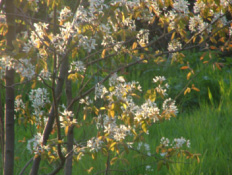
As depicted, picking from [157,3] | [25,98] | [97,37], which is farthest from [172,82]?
[97,37]

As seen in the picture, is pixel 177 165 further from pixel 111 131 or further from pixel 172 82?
pixel 172 82

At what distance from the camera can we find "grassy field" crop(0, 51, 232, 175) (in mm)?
3164

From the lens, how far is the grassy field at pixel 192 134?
3.16 meters

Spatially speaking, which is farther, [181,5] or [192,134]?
[192,134]

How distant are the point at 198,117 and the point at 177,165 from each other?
1.45 meters

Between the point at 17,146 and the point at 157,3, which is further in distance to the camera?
the point at 17,146

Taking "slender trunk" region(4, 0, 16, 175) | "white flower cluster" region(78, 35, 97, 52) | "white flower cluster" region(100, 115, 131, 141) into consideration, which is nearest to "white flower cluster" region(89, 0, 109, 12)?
"white flower cluster" region(78, 35, 97, 52)

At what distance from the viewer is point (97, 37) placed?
204 cm

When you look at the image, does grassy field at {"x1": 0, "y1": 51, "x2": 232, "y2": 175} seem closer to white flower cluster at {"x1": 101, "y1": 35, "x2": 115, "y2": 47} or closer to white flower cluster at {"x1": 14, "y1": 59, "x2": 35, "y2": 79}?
white flower cluster at {"x1": 101, "y1": 35, "x2": 115, "y2": 47}

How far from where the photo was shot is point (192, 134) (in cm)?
386

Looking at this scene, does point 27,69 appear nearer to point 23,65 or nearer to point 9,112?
point 23,65

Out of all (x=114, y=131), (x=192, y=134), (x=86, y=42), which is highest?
(x=86, y=42)

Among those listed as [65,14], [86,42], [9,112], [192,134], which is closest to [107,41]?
[65,14]

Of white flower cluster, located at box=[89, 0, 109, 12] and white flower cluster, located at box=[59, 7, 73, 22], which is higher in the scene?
white flower cluster, located at box=[59, 7, 73, 22]
